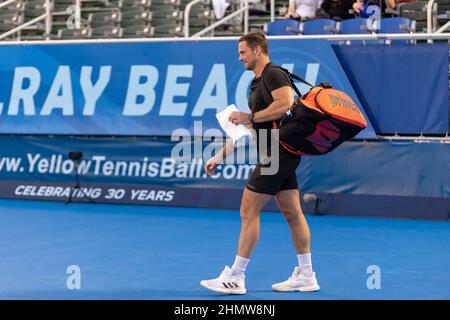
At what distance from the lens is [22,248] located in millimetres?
9492

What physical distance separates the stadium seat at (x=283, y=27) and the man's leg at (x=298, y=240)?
7.76m

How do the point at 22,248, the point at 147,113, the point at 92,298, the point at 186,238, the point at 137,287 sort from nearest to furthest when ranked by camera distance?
the point at 92,298 < the point at 137,287 < the point at 22,248 < the point at 186,238 < the point at 147,113

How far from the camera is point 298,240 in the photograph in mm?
7332

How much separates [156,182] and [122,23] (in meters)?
5.32

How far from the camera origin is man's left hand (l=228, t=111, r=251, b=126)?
283 inches

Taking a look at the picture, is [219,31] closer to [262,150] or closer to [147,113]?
[147,113]

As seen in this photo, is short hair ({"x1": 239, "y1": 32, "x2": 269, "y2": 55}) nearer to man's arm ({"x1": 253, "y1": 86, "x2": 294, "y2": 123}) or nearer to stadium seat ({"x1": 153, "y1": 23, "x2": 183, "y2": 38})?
man's arm ({"x1": 253, "y1": 86, "x2": 294, "y2": 123})

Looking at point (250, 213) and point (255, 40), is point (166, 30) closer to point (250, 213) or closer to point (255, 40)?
point (255, 40)

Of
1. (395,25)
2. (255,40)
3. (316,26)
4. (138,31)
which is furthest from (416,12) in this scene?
(255,40)

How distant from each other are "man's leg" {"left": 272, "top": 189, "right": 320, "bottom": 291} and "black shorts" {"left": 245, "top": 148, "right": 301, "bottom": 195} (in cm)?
10

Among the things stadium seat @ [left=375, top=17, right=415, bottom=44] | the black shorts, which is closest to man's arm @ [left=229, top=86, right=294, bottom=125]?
the black shorts

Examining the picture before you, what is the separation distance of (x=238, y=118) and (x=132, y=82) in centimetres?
681

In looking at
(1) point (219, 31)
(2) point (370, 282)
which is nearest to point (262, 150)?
(2) point (370, 282)

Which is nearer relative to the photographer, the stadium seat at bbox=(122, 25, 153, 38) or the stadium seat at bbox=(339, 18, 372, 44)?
the stadium seat at bbox=(339, 18, 372, 44)
